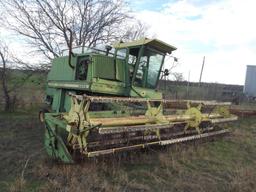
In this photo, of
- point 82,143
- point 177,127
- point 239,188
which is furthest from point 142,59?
point 239,188

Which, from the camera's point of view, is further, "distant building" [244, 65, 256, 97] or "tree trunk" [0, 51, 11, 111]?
"distant building" [244, 65, 256, 97]

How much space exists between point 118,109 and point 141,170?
1.82 m

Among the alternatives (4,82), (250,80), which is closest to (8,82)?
(4,82)

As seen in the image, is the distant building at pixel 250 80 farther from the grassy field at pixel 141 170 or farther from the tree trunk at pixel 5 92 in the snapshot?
the grassy field at pixel 141 170

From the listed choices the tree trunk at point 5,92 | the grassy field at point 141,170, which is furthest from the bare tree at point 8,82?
the grassy field at point 141,170

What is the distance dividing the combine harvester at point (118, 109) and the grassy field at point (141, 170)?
0.25 m

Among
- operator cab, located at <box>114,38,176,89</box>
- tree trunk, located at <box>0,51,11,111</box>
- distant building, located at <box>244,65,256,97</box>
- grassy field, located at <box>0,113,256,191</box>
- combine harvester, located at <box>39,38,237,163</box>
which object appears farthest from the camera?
distant building, located at <box>244,65,256,97</box>

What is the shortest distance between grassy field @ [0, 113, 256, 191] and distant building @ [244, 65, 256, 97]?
20.9 metres

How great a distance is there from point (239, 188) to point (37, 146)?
14.1 ft

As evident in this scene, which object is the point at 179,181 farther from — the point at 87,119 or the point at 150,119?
the point at 87,119

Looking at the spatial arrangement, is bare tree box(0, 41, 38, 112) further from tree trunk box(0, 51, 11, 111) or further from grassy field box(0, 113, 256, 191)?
grassy field box(0, 113, 256, 191)

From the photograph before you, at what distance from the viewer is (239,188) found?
416 cm

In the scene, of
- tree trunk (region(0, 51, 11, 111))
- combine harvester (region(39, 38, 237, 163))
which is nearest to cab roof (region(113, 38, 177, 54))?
combine harvester (region(39, 38, 237, 163))

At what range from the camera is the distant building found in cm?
2630
